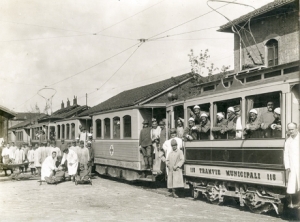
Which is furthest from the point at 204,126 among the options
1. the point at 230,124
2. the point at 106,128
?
the point at 106,128

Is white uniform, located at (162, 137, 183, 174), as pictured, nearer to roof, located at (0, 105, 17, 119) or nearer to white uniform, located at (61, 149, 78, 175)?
white uniform, located at (61, 149, 78, 175)

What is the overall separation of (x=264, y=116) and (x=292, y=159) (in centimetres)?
127

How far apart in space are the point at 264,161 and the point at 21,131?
4493cm

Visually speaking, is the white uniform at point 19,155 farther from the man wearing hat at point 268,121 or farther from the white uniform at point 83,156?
the man wearing hat at point 268,121

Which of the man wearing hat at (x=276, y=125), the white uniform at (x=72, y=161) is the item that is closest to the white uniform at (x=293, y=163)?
the man wearing hat at (x=276, y=125)

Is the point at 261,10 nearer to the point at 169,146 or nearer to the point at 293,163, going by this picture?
the point at 169,146

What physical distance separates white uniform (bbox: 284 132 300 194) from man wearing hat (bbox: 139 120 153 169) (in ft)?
22.6

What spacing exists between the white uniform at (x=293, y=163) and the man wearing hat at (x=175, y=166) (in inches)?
162

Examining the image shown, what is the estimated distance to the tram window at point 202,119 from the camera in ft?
34.1

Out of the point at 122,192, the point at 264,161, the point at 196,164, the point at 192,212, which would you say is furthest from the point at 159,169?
the point at 264,161

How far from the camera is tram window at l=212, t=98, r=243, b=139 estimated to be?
9.25 m

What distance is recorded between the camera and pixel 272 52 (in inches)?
800

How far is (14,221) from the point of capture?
803 cm

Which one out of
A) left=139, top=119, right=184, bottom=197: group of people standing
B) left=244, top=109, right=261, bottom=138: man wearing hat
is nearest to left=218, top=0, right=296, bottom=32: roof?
left=139, top=119, right=184, bottom=197: group of people standing
